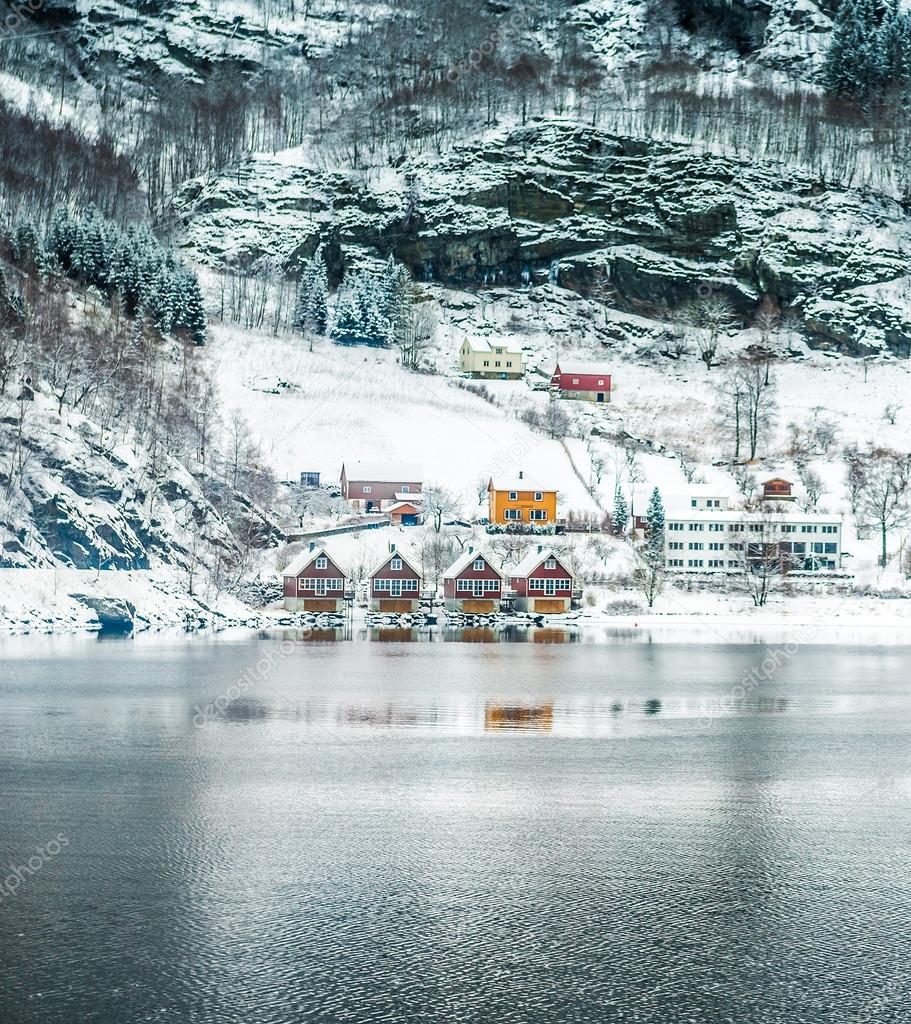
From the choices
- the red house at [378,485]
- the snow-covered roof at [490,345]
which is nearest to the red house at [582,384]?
the snow-covered roof at [490,345]

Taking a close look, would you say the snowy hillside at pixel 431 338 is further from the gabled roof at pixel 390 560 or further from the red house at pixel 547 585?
the gabled roof at pixel 390 560

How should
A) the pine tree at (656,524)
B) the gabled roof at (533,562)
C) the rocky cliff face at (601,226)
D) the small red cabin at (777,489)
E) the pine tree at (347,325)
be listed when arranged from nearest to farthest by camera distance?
the gabled roof at (533,562) → the pine tree at (656,524) → the small red cabin at (777,489) → the pine tree at (347,325) → the rocky cliff face at (601,226)

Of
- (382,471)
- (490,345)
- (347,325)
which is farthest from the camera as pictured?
(490,345)

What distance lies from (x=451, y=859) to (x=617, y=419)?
123 metres

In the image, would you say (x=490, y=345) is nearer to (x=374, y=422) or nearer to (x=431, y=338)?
(x=431, y=338)

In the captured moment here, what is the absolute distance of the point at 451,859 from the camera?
62.2 ft

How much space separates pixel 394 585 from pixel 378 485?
2071 cm

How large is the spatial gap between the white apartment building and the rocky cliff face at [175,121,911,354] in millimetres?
78389

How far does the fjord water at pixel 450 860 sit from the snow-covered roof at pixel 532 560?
5111cm

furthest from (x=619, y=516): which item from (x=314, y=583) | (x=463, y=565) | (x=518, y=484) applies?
(x=314, y=583)

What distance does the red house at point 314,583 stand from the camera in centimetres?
8644

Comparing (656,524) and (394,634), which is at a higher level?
(656,524)

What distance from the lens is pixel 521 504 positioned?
10625cm

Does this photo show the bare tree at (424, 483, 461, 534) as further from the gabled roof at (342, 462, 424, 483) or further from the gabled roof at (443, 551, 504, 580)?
the gabled roof at (443, 551, 504, 580)
